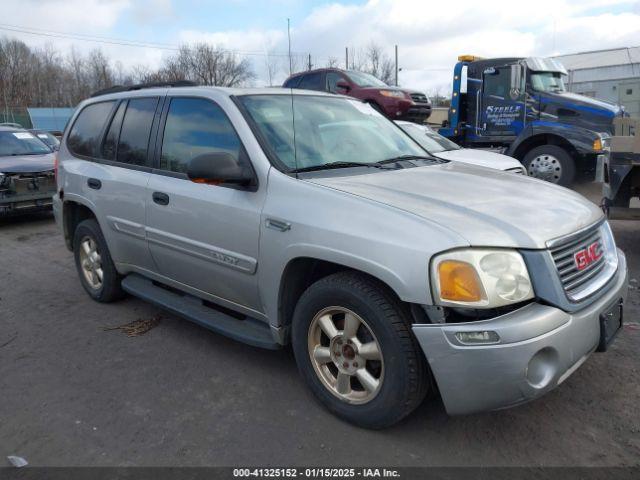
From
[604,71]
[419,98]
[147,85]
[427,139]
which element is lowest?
[427,139]

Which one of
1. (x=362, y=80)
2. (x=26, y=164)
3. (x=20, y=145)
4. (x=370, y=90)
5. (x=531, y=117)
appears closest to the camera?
(x=26, y=164)

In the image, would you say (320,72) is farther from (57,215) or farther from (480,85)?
(57,215)

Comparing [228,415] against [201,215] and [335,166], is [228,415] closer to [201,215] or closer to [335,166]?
[201,215]

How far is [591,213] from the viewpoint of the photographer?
121 inches

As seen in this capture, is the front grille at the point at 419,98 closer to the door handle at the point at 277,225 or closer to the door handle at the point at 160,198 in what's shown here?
the door handle at the point at 160,198

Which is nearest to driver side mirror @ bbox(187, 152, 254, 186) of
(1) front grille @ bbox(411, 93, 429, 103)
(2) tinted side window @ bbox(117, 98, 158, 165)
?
(2) tinted side window @ bbox(117, 98, 158, 165)

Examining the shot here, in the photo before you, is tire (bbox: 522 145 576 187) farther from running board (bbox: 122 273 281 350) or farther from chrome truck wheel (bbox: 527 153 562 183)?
running board (bbox: 122 273 281 350)

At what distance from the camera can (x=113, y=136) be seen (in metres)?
4.51

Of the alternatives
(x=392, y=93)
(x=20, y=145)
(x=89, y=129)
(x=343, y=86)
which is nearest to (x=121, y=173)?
(x=89, y=129)

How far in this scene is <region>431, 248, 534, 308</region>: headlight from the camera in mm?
2361

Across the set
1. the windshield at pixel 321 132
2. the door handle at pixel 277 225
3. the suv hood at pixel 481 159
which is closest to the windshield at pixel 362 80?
the suv hood at pixel 481 159

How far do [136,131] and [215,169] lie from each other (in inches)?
61.7

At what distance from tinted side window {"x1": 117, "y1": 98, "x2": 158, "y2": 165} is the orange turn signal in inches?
103

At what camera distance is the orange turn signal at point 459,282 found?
2.36 metres
